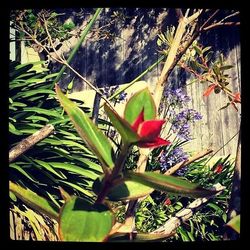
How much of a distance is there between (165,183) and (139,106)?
14cm

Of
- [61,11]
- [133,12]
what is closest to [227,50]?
[133,12]

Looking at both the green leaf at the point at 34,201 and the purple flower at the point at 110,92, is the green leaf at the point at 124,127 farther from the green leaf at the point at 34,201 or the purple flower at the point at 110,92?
the purple flower at the point at 110,92

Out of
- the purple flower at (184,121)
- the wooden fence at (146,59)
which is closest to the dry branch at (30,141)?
the wooden fence at (146,59)

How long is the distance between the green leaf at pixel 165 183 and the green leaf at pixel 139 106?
0.10 meters

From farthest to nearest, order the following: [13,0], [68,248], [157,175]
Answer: [13,0], [68,248], [157,175]

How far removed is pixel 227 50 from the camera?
1.30 metres

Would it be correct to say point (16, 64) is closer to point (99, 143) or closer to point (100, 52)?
point (100, 52)

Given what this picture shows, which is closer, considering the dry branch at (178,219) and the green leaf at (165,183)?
the green leaf at (165,183)

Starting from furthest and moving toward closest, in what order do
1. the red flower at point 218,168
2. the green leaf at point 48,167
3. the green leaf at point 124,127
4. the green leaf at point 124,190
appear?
the red flower at point 218,168 < the green leaf at point 48,167 < the green leaf at point 124,190 < the green leaf at point 124,127

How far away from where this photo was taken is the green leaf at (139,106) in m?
0.70

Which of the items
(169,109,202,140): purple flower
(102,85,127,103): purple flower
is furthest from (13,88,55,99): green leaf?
(169,109,202,140): purple flower

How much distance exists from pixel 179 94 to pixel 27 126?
50cm

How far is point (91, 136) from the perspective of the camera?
709 mm

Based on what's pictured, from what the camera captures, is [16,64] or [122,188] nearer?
[122,188]
